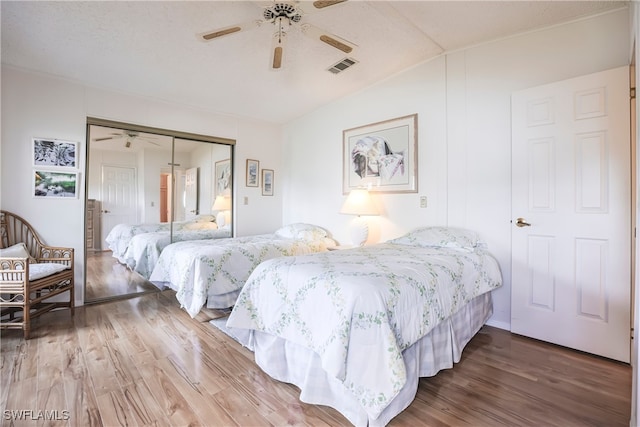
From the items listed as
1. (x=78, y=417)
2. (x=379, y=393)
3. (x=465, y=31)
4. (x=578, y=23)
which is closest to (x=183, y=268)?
(x=78, y=417)

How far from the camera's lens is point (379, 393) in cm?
133

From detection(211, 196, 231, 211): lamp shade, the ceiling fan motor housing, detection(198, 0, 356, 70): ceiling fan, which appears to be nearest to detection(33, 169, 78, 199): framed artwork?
detection(211, 196, 231, 211): lamp shade

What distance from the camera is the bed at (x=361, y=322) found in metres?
1.38

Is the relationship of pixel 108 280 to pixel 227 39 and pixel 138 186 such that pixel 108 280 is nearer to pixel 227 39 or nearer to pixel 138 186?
pixel 138 186

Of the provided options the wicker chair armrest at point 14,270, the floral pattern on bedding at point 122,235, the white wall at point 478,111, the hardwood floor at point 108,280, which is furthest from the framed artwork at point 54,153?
the white wall at point 478,111

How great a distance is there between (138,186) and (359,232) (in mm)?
2745

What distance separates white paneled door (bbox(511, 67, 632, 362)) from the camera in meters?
2.08

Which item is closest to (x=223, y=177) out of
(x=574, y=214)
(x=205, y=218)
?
(x=205, y=218)

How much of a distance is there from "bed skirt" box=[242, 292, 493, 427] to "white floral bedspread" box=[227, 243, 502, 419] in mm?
106

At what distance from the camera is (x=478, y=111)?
111 inches

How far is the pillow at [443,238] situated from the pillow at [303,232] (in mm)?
1312

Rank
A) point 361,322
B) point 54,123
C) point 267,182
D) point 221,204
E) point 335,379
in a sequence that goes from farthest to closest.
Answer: point 267,182 < point 221,204 < point 54,123 < point 335,379 < point 361,322

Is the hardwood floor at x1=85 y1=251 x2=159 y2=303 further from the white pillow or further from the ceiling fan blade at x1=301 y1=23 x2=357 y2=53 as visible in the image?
the ceiling fan blade at x1=301 y1=23 x2=357 y2=53

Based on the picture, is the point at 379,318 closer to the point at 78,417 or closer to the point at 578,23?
the point at 78,417
